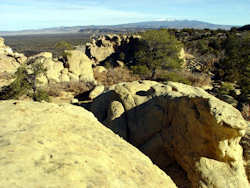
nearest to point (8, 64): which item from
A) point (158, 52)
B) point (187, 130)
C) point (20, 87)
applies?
point (20, 87)

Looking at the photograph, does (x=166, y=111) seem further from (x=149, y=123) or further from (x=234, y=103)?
(x=234, y=103)

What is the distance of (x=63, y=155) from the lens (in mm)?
2959

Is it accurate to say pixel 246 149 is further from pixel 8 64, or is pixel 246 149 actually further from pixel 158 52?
pixel 8 64

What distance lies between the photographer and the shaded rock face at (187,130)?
4578 millimetres

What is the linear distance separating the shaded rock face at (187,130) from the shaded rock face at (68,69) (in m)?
12.1

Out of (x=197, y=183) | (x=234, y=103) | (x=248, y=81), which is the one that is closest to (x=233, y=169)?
(x=197, y=183)

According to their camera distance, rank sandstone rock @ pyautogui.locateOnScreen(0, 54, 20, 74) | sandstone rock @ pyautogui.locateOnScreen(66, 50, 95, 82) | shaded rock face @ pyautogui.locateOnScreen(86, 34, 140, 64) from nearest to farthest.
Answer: sandstone rock @ pyautogui.locateOnScreen(66, 50, 95, 82)
sandstone rock @ pyautogui.locateOnScreen(0, 54, 20, 74)
shaded rock face @ pyautogui.locateOnScreen(86, 34, 140, 64)

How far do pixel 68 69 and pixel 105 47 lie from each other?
14238mm

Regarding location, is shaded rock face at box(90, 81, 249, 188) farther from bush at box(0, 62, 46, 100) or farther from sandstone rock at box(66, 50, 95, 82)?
sandstone rock at box(66, 50, 95, 82)

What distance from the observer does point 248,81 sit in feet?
Result: 40.6

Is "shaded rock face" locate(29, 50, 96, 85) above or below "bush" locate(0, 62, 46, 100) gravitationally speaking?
below

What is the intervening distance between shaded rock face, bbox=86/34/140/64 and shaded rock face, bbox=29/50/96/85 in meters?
10.7

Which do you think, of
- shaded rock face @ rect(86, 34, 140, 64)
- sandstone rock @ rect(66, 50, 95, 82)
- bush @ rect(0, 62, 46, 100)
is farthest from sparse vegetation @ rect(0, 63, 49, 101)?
shaded rock face @ rect(86, 34, 140, 64)

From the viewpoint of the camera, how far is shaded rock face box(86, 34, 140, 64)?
34219 mm
